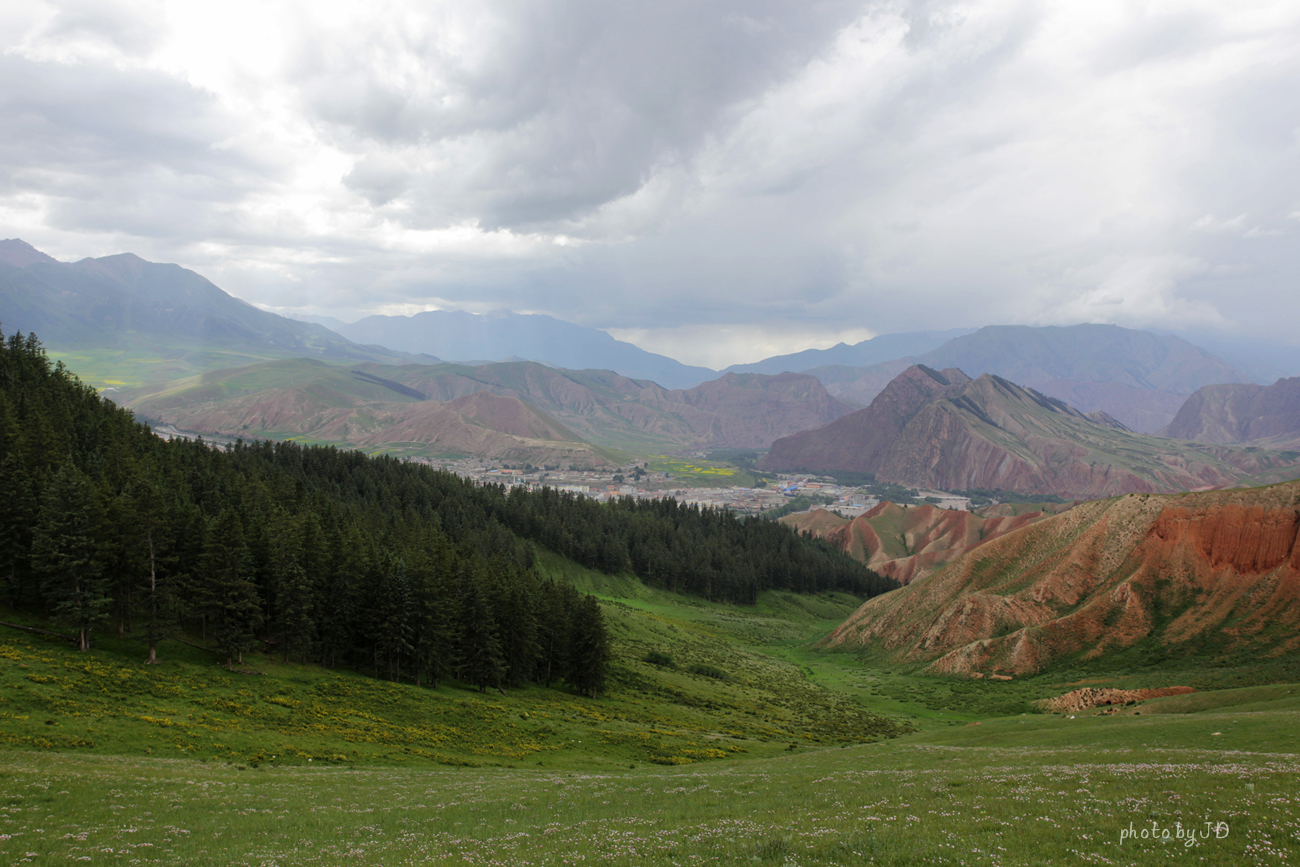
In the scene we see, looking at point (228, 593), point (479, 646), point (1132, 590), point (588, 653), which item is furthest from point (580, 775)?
point (1132, 590)

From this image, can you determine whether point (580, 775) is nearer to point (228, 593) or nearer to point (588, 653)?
point (588, 653)

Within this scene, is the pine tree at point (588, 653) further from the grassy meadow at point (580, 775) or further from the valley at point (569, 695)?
the grassy meadow at point (580, 775)

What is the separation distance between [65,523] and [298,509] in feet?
149

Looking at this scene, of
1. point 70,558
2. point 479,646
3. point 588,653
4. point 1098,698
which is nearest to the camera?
point 70,558

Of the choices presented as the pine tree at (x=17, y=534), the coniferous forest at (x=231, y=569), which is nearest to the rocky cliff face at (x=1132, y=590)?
the coniferous forest at (x=231, y=569)

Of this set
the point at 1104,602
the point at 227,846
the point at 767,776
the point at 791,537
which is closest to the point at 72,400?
the point at 227,846

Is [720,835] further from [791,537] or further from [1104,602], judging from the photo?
[791,537]

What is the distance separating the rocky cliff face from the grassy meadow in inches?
444

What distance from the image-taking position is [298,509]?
302 ft

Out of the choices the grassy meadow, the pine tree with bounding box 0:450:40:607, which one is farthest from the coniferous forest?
the grassy meadow

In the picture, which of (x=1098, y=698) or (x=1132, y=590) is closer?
(x=1098, y=698)

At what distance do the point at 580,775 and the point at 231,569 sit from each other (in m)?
38.0

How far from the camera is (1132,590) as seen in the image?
78062 mm

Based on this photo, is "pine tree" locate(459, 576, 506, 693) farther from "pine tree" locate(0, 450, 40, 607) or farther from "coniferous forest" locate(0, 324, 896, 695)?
"pine tree" locate(0, 450, 40, 607)
